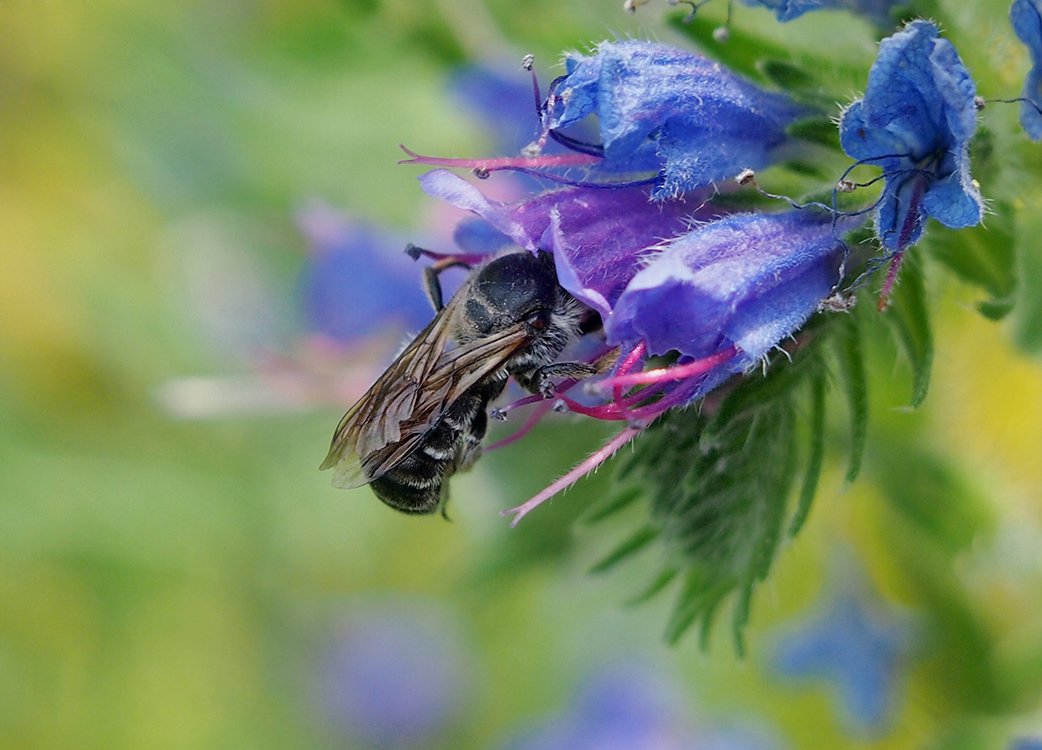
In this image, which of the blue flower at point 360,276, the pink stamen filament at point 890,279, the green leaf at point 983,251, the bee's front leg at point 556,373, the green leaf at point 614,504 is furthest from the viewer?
the blue flower at point 360,276

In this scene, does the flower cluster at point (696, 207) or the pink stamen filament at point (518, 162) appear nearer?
the flower cluster at point (696, 207)

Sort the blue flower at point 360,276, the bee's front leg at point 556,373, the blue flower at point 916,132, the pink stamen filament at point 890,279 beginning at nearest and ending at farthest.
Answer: the blue flower at point 916,132
the pink stamen filament at point 890,279
the bee's front leg at point 556,373
the blue flower at point 360,276

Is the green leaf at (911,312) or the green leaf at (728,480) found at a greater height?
the green leaf at (911,312)

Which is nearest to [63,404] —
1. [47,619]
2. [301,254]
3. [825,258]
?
[47,619]

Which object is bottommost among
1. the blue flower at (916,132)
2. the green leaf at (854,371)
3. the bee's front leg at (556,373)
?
the bee's front leg at (556,373)

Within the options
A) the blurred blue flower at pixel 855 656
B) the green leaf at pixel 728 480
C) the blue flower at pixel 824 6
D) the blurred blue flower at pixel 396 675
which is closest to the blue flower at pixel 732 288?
the green leaf at pixel 728 480

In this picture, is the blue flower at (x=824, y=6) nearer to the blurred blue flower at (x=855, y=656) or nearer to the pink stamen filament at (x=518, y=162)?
the pink stamen filament at (x=518, y=162)

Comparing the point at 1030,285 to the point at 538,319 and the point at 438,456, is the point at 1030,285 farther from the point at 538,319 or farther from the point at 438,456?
the point at 438,456

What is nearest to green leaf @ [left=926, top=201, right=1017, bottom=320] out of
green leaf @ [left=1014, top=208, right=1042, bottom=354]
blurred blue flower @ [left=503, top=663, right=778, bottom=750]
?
green leaf @ [left=1014, top=208, right=1042, bottom=354]
